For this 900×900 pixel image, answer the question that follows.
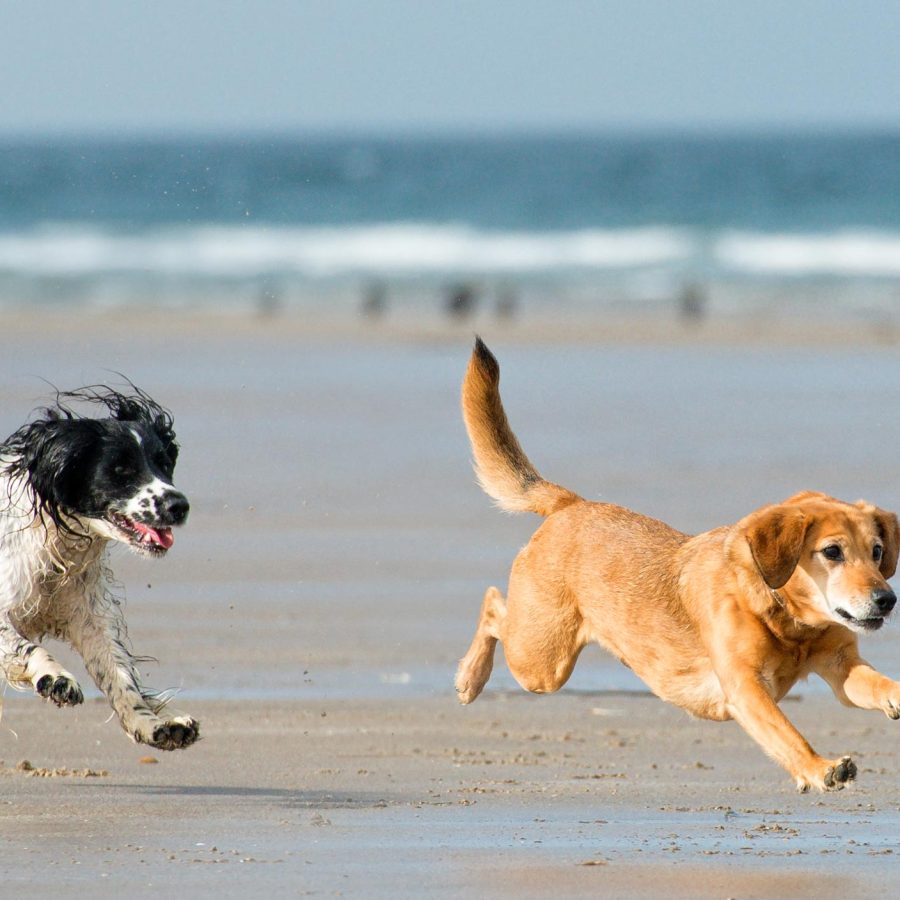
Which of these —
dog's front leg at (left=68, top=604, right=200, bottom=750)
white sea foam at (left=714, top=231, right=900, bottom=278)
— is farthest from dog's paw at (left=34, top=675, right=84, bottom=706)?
white sea foam at (left=714, top=231, right=900, bottom=278)

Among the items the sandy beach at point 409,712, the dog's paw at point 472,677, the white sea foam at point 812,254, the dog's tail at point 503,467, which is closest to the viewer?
the sandy beach at point 409,712

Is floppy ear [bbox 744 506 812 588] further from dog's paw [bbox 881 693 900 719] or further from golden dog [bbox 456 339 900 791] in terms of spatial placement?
dog's paw [bbox 881 693 900 719]

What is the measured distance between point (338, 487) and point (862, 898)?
25.3 ft

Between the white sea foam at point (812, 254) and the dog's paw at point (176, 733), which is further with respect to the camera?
the white sea foam at point (812, 254)

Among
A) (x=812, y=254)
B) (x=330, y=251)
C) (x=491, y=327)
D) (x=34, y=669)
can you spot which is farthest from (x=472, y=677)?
(x=330, y=251)

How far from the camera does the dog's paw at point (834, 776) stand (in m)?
4.70

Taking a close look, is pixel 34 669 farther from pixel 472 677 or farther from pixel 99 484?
pixel 472 677

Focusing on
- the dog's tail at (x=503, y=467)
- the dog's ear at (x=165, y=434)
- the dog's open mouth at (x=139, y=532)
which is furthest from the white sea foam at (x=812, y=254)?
the dog's open mouth at (x=139, y=532)

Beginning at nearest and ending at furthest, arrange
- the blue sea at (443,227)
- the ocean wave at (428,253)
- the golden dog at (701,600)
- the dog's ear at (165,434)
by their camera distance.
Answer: the golden dog at (701,600), the dog's ear at (165,434), the blue sea at (443,227), the ocean wave at (428,253)

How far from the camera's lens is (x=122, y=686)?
5.76 metres

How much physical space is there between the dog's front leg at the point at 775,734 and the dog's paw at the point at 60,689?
2008 millimetres

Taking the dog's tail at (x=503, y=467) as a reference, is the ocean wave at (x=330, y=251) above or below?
above

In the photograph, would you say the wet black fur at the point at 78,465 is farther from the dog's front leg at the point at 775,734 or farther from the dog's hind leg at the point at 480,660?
the dog's front leg at the point at 775,734

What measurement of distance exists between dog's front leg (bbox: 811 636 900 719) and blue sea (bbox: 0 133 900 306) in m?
24.5
